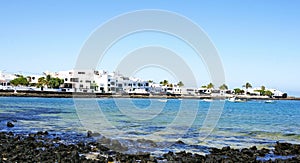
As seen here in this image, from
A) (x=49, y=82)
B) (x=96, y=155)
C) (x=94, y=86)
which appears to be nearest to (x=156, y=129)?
(x=96, y=155)

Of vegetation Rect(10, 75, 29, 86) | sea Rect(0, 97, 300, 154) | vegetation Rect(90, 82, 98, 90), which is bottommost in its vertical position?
sea Rect(0, 97, 300, 154)

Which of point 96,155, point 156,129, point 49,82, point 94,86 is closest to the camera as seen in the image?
point 96,155

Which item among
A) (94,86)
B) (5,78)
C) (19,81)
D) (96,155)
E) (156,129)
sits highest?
(5,78)

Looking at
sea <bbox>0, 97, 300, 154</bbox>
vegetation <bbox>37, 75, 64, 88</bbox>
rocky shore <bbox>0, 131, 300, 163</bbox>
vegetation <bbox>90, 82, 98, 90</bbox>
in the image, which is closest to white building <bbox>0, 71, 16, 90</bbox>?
vegetation <bbox>37, 75, 64, 88</bbox>

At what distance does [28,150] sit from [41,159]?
2.39 meters

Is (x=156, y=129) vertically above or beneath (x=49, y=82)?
beneath

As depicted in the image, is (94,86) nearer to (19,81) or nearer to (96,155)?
(19,81)

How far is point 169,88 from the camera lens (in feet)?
591

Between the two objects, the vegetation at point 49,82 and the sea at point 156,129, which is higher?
the vegetation at point 49,82

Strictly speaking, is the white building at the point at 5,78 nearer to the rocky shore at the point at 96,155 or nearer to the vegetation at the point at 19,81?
the vegetation at the point at 19,81

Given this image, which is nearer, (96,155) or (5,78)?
(96,155)

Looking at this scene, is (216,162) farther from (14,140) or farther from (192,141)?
(14,140)

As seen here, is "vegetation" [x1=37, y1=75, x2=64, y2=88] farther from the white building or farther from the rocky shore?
the rocky shore

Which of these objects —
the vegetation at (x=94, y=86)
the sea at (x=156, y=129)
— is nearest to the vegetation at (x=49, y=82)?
the vegetation at (x=94, y=86)
